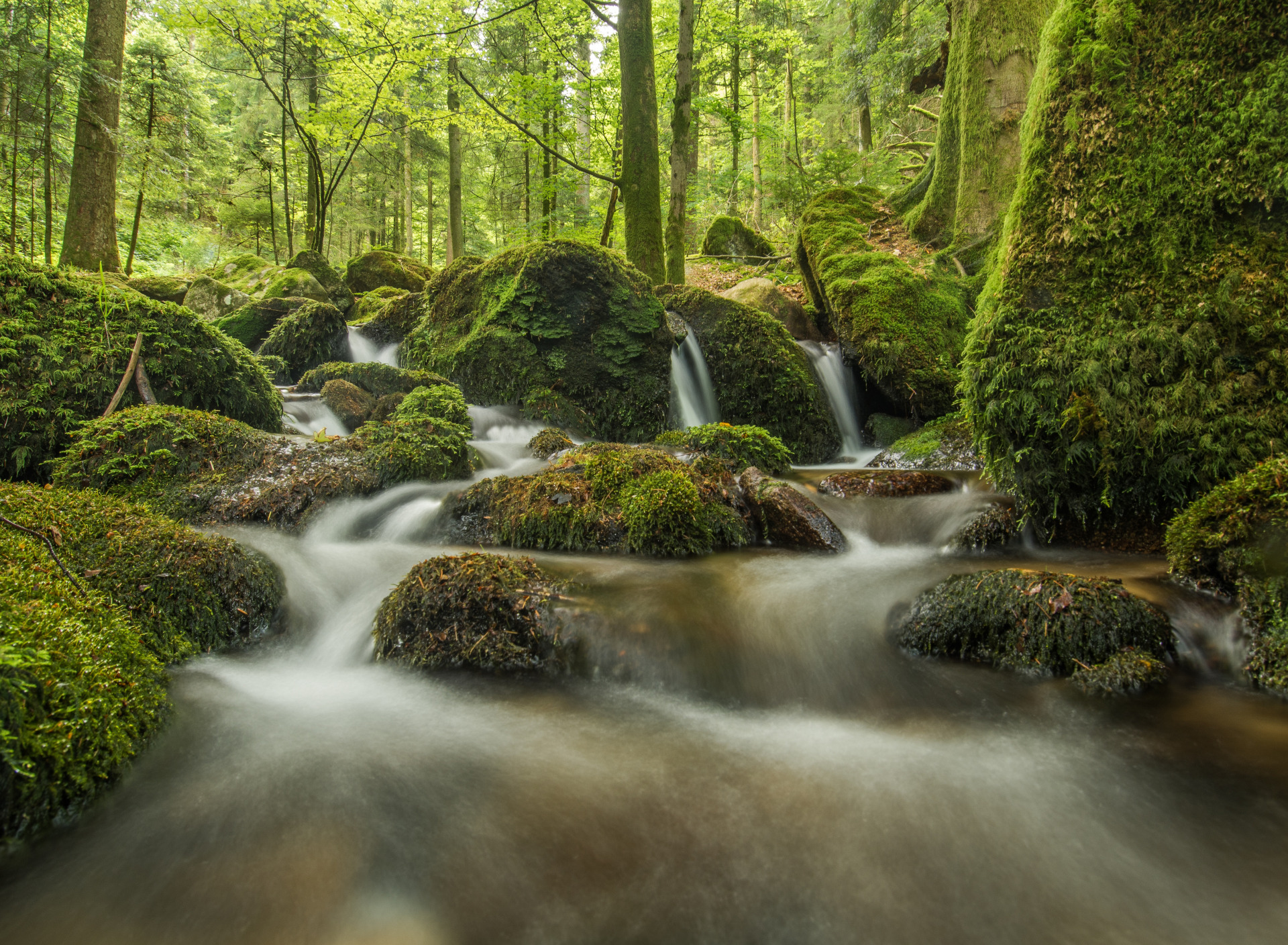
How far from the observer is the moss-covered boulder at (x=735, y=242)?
16344mm

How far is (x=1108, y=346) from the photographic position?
4.05 metres

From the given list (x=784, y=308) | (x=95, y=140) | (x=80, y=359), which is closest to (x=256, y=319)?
(x=95, y=140)

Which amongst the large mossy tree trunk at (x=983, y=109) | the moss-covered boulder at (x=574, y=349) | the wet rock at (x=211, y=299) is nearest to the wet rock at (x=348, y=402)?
the moss-covered boulder at (x=574, y=349)

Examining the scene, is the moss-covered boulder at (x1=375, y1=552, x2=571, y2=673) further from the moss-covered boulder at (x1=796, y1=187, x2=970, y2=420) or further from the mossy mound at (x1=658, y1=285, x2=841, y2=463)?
the moss-covered boulder at (x1=796, y1=187, x2=970, y2=420)

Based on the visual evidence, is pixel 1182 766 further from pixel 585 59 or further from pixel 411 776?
pixel 585 59

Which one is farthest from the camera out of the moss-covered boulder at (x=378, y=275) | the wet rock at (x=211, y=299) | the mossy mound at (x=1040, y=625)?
the moss-covered boulder at (x=378, y=275)

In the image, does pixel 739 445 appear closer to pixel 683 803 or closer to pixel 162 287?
pixel 683 803

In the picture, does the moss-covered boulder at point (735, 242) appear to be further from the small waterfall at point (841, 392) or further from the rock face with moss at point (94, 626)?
the rock face with moss at point (94, 626)

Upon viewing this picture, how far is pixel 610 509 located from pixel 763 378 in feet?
16.8

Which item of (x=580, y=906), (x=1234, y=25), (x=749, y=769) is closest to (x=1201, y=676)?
(x=749, y=769)

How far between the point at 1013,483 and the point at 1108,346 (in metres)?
1.08

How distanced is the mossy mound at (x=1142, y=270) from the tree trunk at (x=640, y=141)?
21.5 feet

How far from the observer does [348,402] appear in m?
7.78

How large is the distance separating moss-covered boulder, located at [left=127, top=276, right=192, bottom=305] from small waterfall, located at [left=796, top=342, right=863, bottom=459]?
1225 cm
